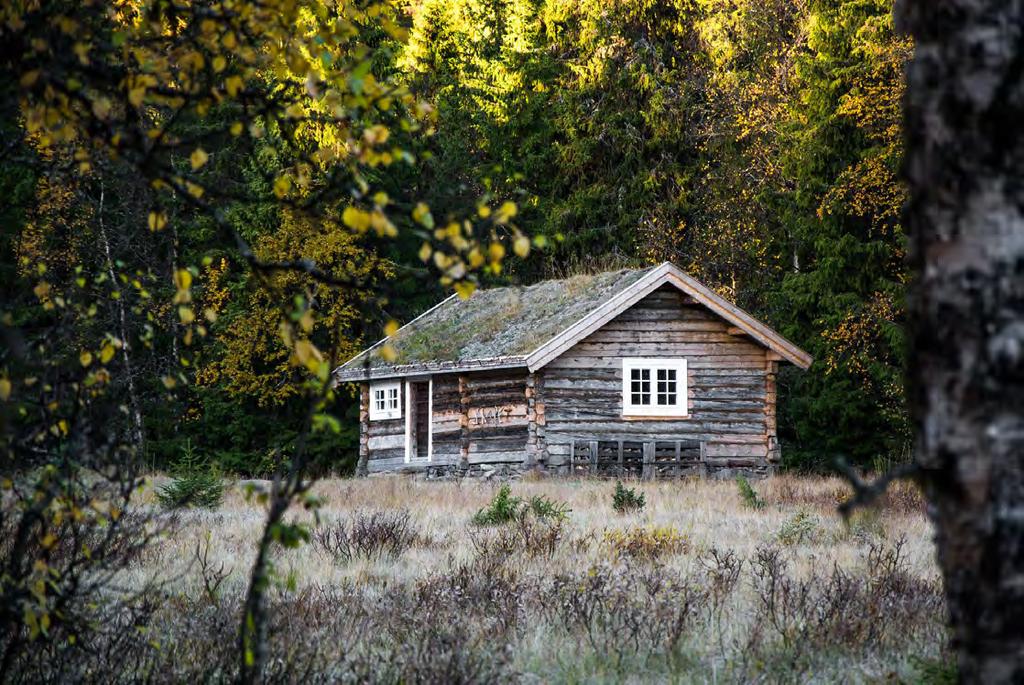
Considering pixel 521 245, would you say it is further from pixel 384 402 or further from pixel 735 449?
pixel 384 402

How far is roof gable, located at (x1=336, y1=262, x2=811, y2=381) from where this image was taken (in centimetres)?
2500

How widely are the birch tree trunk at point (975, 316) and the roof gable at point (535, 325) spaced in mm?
21072

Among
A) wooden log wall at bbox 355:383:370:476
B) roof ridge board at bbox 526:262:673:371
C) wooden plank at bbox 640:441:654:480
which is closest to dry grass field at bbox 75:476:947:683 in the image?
roof ridge board at bbox 526:262:673:371

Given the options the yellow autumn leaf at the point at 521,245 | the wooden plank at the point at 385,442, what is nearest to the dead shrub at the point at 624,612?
the yellow autumn leaf at the point at 521,245

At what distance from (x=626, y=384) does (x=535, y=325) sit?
2356 mm

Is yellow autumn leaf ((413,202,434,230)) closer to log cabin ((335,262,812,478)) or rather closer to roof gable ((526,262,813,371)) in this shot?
roof gable ((526,262,813,371))

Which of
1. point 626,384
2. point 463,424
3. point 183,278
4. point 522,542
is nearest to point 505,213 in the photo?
point 183,278

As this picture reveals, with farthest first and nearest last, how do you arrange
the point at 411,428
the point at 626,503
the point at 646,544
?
the point at 411,428 → the point at 626,503 → the point at 646,544

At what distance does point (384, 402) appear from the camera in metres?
31.0

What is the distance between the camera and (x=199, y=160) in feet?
12.5

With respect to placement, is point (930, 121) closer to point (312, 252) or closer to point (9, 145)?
point (9, 145)

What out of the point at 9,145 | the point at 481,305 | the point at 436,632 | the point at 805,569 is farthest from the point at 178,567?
the point at 481,305

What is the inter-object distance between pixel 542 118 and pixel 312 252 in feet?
36.1

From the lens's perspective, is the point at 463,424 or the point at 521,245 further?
the point at 463,424
